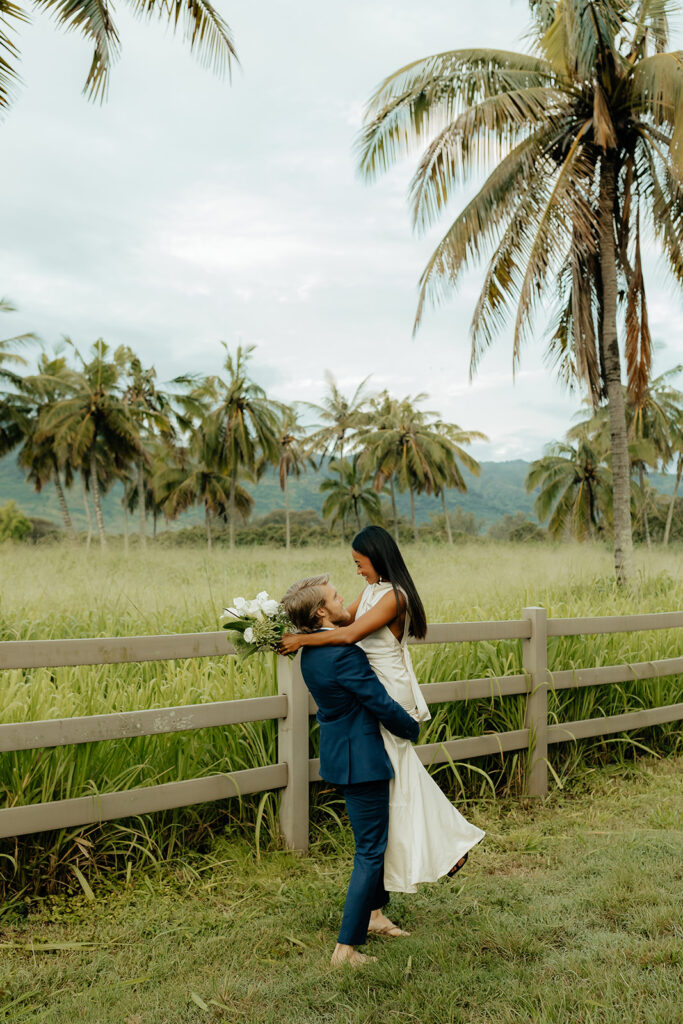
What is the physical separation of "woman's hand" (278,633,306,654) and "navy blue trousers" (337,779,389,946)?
54cm

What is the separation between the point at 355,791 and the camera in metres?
2.88

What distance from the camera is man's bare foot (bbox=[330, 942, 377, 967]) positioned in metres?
2.79

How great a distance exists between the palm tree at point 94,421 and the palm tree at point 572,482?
20.8m

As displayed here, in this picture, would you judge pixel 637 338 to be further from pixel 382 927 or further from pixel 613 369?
pixel 382 927

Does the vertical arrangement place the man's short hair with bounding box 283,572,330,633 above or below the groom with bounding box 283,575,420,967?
Answer: above

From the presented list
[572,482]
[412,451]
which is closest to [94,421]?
[412,451]

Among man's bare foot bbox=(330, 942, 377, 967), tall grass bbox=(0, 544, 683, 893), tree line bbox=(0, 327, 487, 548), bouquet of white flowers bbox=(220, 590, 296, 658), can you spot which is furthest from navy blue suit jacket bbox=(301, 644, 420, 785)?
tree line bbox=(0, 327, 487, 548)

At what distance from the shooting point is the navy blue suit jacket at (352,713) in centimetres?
280

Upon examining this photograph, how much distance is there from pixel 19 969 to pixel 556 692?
12.8ft

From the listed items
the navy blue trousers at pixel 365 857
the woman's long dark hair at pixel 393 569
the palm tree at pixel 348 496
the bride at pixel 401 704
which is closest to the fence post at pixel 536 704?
the bride at pixel 401 704

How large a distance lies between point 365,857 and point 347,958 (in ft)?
1.16

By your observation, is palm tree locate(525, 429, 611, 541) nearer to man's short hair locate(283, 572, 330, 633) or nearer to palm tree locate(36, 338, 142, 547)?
palm tree locate(36, 338, 142, 547)

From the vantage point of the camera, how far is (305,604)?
286 centimetres

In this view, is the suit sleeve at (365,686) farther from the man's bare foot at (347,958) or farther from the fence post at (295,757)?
the fence post at (295,757)
